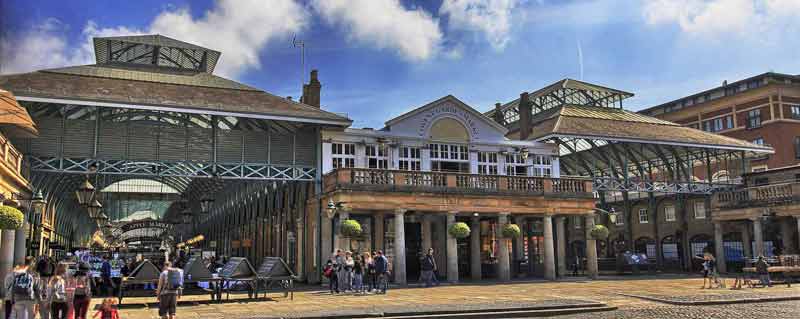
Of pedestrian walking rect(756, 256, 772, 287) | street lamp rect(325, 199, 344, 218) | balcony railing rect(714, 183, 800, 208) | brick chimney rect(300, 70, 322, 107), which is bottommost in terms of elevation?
pedestrian walking rect(756, 256, 772, 287)

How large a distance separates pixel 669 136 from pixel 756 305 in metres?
22.0

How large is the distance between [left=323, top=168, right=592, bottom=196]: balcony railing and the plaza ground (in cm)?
579

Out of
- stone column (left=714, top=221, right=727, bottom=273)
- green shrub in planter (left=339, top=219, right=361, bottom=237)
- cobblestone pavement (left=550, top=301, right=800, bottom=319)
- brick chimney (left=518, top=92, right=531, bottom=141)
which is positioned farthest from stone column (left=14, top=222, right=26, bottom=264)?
stone column (left=714, top=221, right=727, bottom=273)

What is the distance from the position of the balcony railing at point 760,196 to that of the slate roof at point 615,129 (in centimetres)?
302

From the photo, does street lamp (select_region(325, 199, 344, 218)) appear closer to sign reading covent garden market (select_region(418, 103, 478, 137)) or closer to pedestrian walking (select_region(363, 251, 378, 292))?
pedestrian walking (select_region(363, 251, 378, 292))

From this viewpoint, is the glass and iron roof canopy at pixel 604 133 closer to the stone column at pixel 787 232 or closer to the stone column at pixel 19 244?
the stone column at pixel 787 232

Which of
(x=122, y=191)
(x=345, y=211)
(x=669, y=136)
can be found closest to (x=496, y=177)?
(x=345, y=211)

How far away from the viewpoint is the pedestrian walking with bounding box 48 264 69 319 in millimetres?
13688

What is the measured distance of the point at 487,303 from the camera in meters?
19.8

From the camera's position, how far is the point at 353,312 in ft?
57.8

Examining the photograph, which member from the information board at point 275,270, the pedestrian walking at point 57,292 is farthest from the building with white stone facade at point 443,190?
the pedestrian walking at point 57,292

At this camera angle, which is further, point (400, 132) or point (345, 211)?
point (400, 132)

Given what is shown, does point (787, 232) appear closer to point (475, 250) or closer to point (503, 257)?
point (503, 257)

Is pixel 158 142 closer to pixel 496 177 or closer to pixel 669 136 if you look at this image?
pixel 496 177
